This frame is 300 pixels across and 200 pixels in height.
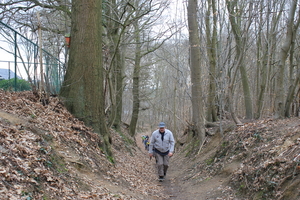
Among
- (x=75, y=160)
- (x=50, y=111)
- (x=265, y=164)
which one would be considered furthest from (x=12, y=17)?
(x=265, y=164)

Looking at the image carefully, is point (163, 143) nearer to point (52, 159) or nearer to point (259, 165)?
point (259, 165)

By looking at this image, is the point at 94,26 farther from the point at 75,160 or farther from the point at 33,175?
the point at 33,175

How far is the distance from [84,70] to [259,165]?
5.34 metres

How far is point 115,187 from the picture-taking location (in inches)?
251

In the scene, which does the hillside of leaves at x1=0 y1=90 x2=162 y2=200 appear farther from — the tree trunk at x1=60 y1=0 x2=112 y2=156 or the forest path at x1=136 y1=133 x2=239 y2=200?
the forest path at x1=136 y1=133 x2=239 y2=200

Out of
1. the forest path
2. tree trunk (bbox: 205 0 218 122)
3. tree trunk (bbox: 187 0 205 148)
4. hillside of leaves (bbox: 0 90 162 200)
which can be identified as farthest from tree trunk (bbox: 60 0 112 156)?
tree trunk (bbox: 205 0 218 122)

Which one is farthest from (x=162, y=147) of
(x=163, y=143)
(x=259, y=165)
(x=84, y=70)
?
(x=259, y=165)

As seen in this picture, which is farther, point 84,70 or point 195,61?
point 195,61

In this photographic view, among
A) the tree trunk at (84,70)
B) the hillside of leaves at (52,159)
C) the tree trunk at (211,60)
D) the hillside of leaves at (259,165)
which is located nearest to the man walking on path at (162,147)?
the hillside of leaves at (259,165)

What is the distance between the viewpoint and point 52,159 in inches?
206

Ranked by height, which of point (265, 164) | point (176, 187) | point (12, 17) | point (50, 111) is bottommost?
point (176, 187)

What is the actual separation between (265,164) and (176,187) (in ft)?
11.7

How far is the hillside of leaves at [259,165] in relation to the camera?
480cm

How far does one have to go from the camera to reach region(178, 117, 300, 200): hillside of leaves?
480 cm
